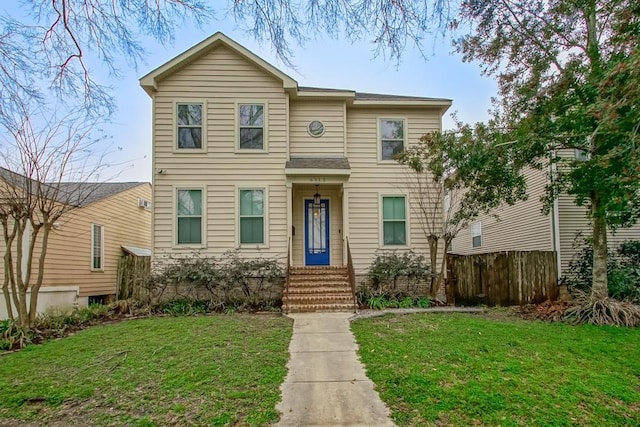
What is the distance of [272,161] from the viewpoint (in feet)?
34.8

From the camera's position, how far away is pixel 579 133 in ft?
22.2

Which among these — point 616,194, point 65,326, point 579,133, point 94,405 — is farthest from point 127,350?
point 579,133

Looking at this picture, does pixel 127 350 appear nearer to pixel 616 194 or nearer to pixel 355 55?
pixel 355 55

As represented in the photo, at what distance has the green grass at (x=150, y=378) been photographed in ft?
11.9

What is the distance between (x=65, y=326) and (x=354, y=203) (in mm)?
7391

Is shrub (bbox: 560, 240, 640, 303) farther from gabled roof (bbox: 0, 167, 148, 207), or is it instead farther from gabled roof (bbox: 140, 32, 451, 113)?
gabled roof (bbox: 0, 167, 148, 207)

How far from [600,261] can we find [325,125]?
24.3 feet

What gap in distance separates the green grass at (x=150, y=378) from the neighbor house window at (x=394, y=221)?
5.20m

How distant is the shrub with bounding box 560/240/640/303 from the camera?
8.66m

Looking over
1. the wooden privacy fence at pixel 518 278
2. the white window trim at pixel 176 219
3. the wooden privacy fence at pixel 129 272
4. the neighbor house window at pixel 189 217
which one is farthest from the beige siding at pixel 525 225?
the wooden privacy fence at pixel 129 272

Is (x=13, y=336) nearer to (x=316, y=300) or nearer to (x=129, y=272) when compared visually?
(x=316, y=300)

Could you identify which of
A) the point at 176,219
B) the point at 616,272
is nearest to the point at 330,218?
the point at 176,219

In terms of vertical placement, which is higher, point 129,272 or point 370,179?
point 370,179

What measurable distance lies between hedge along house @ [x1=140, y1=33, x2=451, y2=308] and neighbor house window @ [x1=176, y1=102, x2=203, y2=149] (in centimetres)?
3
